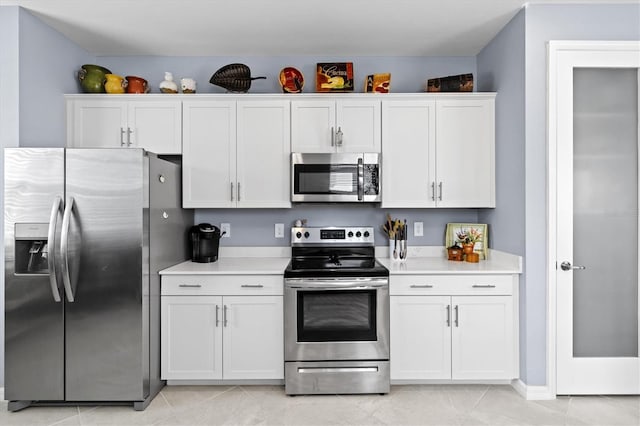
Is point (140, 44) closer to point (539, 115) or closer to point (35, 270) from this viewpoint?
point (35, 270)

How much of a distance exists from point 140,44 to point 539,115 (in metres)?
3.13

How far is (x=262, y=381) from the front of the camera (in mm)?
2938

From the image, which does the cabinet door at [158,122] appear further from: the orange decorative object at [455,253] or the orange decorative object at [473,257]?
the orange decorative object at [473,257]

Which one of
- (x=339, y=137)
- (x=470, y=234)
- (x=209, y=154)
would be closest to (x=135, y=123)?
(x=209, y=154)

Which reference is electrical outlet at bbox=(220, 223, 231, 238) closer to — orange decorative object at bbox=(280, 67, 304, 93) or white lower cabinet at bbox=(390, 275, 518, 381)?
orange decorative object at bbox=(280, 67, 304, 93)

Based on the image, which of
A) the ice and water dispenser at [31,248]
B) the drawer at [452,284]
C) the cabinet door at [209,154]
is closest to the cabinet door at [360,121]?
the cabinet door at [209,154]

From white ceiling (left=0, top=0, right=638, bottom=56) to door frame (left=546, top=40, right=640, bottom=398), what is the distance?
1.05ft

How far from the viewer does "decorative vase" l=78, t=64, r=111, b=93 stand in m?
3.27

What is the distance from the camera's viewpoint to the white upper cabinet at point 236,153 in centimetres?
324

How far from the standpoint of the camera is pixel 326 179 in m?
3.22

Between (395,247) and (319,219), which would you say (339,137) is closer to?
(319,219)

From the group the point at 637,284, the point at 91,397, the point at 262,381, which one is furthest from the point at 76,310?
the point at 637,284

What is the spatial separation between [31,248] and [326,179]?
2.06 m

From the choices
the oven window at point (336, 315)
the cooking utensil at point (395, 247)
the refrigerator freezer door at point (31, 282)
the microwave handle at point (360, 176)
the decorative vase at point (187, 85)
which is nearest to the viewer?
the refrigerator freezer door at point (31, 282)
